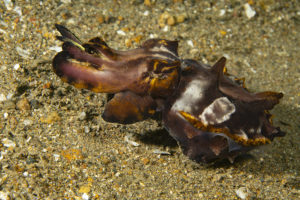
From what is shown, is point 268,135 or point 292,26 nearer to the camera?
point 268,135

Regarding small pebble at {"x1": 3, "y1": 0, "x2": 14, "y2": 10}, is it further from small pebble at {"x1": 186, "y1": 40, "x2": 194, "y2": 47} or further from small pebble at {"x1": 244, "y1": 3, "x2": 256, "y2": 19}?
small pebble at {"x1": 244, "y1": 3, "x2": 256, "y2": 19}

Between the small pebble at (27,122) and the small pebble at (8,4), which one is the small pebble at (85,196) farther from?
the small pebble at (8,4)

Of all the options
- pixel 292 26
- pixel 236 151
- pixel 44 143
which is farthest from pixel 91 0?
pixel 292 26

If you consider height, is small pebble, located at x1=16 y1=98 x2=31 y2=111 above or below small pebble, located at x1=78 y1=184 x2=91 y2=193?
above

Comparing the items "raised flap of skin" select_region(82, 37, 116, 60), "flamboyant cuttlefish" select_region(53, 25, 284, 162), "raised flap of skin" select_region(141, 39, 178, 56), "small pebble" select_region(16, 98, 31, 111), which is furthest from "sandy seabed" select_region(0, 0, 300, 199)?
"raised flap of skin" select_region(141, 39, 178, 56)

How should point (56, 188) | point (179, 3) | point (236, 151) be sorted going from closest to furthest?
1. point (56, 188)
2. point (236, 151)
3. point (179, 3)

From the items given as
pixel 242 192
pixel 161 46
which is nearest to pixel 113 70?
pixel 161 46

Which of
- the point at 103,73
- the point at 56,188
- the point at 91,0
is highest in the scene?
the point at 91,0

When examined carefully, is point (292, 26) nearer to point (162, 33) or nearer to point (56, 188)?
point (162, 33)

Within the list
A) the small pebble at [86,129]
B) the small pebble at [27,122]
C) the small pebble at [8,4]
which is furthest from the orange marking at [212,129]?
the small pebble at [8,4]
